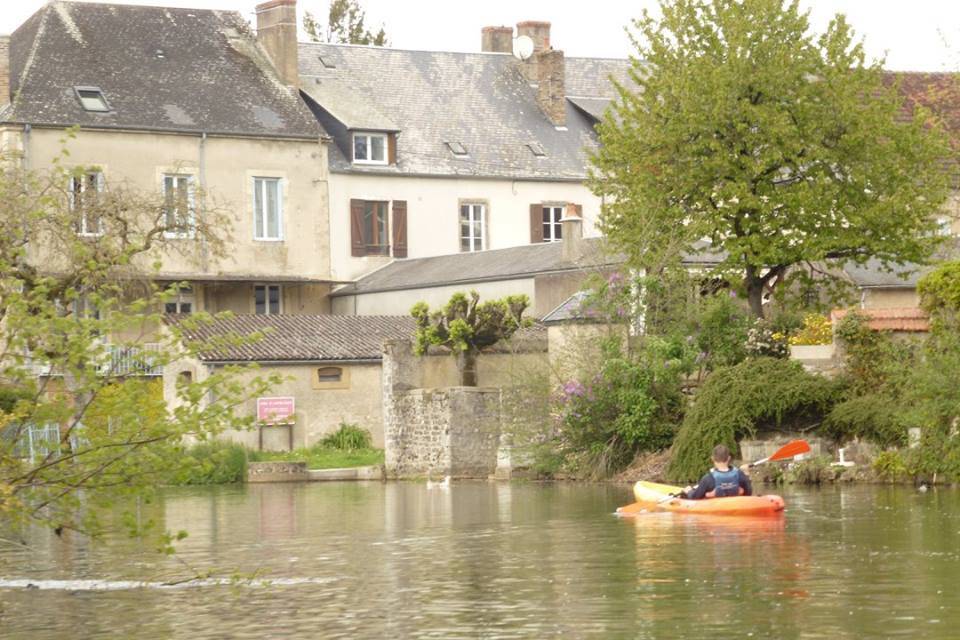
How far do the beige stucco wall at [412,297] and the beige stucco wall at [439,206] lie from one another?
1.49 meters

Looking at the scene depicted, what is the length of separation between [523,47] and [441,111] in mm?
4752

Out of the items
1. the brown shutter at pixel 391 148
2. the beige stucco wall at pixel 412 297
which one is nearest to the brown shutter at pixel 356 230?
the brown shutter at pixel 391 148

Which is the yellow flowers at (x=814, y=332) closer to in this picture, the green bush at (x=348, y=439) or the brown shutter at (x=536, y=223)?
the green bush at (x=348, y=439)

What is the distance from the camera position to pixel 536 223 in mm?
63875

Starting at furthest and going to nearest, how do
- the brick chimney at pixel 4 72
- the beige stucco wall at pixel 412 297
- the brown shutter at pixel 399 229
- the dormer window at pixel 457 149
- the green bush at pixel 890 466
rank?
the dormer window at pixel 457 149 < the brown shutter at pixel 399 229 < the brick chimney at pixel 4 72 < the beige stucco wall at pixel 412 297 < the green bush at pixel 890 466

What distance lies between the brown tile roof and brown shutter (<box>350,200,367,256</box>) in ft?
98.1

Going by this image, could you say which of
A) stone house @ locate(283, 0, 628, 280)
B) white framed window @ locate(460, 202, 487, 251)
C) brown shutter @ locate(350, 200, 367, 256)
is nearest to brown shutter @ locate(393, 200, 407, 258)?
stone house @ locate(283, 0, 628, 280)

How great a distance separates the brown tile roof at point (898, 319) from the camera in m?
31.9

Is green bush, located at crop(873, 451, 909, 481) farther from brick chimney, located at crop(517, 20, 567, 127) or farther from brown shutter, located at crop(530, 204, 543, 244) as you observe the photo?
brick chimney, located at crop(517, 20, 567, 127)

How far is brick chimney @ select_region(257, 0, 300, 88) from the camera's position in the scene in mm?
61281

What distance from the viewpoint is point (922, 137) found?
4006 centimetres

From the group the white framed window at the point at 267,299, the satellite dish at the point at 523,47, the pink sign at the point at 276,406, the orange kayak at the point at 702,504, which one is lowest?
the orange kayak at the point at 702,504

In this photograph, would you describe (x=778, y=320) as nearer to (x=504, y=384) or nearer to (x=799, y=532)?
(x=504, y=384)

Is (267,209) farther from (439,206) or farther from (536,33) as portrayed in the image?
(536,33)
